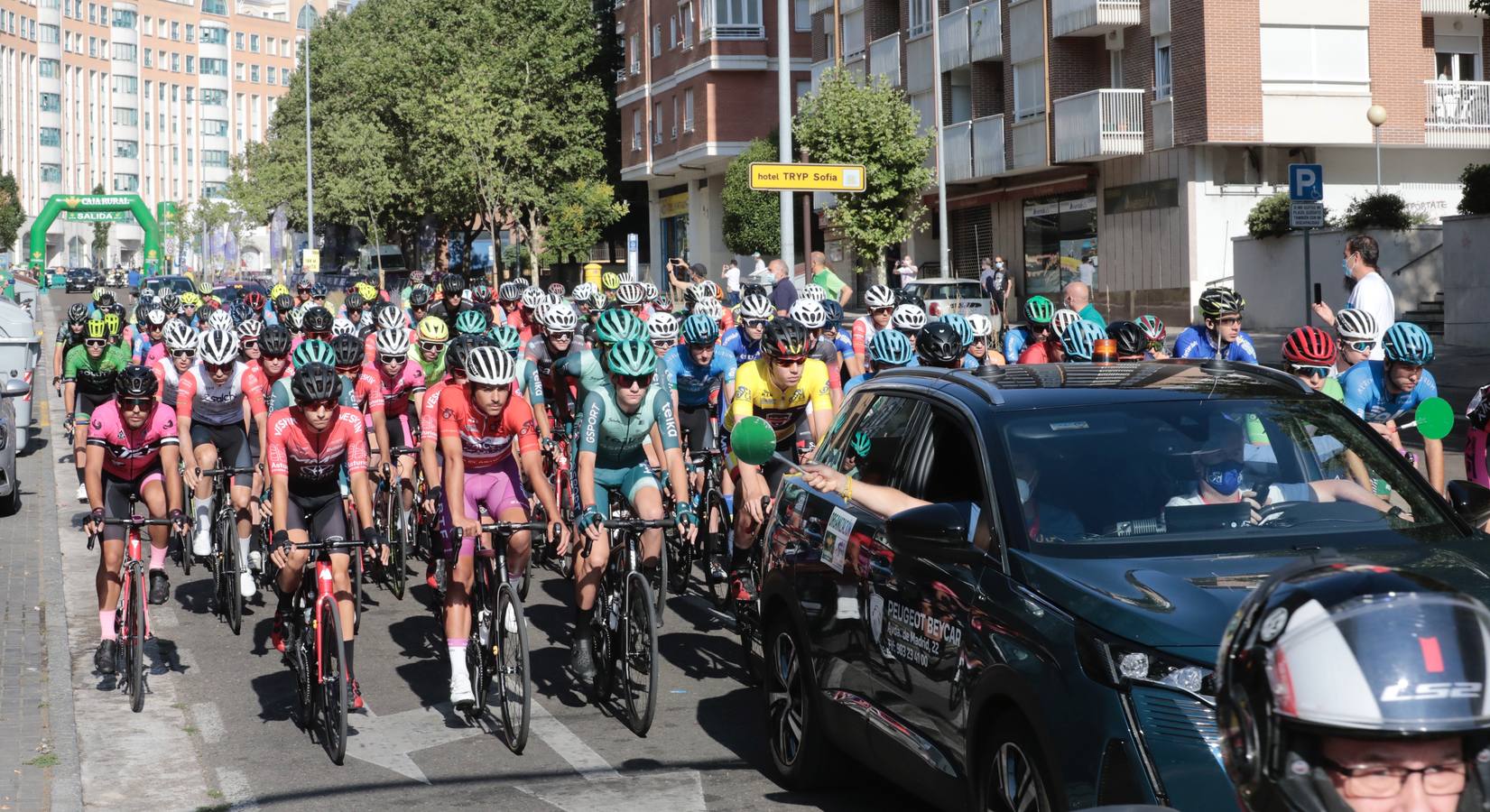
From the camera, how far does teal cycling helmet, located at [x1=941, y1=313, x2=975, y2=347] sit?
1007 cm

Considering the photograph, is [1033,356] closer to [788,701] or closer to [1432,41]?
[788,701]

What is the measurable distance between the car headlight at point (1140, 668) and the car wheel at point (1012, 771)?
34 cm

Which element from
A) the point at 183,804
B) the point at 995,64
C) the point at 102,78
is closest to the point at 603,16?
the point at 995,64

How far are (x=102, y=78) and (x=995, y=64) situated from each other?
138513mm

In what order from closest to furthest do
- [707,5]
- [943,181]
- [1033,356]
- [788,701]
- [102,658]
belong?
1. [788,701]
2. [102,658]
3. [1033,356]
4. [943,181]
5. [707,5]

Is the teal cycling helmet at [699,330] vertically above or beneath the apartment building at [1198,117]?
beneath

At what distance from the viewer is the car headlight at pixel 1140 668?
434cm

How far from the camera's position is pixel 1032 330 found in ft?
37.4

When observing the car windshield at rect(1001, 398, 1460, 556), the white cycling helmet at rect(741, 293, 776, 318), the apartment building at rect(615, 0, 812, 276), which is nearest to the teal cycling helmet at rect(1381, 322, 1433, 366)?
the car windshield at rect(1001, 398, 1460, 556)

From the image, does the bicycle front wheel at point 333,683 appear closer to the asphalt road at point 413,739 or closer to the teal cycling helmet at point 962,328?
the asphalt road at point 413,739

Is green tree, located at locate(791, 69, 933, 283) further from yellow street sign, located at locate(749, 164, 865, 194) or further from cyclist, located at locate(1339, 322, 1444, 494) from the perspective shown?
cyclist, located at locate(1339, 322, 1444, 494)

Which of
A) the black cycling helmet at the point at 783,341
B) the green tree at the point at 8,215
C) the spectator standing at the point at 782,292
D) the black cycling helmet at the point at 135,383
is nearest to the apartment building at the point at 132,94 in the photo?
the green tree at the point at 8,215

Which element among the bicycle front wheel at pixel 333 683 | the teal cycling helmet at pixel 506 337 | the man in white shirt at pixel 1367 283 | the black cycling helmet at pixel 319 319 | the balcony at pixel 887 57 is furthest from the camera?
the balcony at pixel 887 57

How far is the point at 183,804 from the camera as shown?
23.3ft
